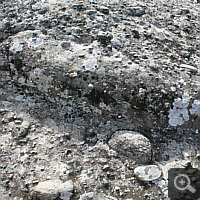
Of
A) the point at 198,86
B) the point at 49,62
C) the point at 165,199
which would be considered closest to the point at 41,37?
the point at 49,62

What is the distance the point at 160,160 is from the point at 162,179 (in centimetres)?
38

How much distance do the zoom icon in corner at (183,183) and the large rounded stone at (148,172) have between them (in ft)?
0.80

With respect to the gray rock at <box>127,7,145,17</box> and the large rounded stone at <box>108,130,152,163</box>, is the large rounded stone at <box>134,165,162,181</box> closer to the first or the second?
the large rounded stone at <box>108,130,152,163</box>

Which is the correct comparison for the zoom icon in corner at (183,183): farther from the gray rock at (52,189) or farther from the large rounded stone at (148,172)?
the gray rock at (52,189)

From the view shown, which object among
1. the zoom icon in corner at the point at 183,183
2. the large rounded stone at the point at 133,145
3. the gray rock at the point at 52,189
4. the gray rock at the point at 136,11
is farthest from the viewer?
the gray rock at the point at 136,11

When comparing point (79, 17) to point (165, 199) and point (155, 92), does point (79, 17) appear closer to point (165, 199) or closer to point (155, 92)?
point (155, 92)

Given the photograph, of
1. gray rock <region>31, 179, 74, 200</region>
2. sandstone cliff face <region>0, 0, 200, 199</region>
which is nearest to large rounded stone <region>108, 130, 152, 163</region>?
sandstone cliff face <region>0, 0, 200, 199</region>

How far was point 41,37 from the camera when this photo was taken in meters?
4.40

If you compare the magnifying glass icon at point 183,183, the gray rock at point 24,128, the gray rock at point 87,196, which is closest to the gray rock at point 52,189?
the gray rock at point 87,196

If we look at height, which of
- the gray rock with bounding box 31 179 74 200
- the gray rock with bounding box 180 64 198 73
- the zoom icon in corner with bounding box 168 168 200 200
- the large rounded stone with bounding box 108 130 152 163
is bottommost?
the zoom icon in corner with bounding box 168 168 200 200

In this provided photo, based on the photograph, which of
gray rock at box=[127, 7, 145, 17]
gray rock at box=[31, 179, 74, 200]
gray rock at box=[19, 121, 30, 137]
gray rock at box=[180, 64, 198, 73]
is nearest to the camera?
gray rock at box=[31, 179, 74, 200]

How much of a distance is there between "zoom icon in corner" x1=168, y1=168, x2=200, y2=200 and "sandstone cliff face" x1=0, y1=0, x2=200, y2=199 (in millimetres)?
116

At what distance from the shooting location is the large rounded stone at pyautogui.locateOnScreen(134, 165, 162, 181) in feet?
11.1

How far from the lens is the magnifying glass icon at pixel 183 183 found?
337 cm
